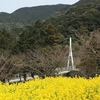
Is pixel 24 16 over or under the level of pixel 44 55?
over

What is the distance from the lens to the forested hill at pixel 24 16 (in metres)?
105

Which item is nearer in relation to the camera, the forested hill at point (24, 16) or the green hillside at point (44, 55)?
the green hillside at point (44, 55)

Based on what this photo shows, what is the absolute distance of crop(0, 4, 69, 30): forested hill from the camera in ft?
343

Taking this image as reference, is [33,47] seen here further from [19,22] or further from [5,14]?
[5,14]

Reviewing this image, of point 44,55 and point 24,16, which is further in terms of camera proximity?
point 24,16

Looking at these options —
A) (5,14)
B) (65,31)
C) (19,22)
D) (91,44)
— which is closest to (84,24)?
(65,31)

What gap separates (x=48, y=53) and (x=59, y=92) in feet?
84.5

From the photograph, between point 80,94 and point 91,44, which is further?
point 91,44

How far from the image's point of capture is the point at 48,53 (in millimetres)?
31406

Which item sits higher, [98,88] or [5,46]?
[98,88]

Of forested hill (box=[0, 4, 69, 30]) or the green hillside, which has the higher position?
forested hill (box=[0, 4, 69, 30])

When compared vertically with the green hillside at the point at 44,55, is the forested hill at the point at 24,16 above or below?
above

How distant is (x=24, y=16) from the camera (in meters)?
120

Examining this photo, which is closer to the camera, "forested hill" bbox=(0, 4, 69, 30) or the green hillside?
the green hillside
